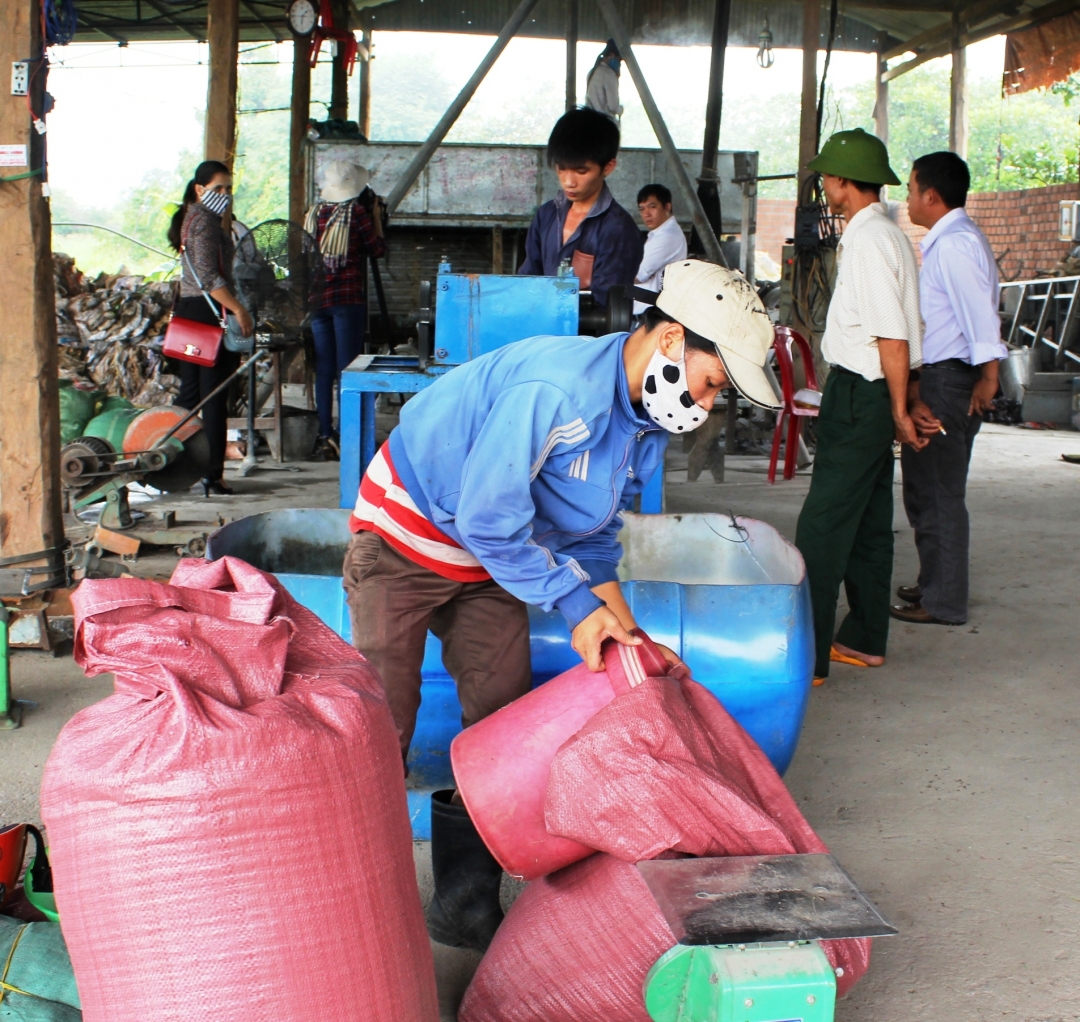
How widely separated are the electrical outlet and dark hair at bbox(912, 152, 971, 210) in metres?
3.15

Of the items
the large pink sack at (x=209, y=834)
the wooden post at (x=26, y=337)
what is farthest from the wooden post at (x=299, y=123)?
the large pink sack at (x=209, y=834)

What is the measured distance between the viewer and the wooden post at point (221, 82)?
7.15 m

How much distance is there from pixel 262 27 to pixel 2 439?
1149cm

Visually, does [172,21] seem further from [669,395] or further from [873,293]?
[669,395]

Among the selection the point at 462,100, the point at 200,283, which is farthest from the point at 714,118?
the point at 200,283

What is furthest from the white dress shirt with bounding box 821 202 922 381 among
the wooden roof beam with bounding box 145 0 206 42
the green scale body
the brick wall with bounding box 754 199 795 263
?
the brick wall with bounding box 754 199 795 263

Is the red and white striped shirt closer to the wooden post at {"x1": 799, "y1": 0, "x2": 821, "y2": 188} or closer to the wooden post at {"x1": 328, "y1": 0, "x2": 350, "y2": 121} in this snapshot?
the wooden post at {"x1": 799, "y1": 0, "x2": 821, "y2": 188}

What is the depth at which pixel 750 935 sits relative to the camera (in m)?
1.38

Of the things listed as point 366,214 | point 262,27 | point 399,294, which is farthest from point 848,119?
point 366,214

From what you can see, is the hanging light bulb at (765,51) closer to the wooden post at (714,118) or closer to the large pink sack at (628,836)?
the wooden post at (714,118)

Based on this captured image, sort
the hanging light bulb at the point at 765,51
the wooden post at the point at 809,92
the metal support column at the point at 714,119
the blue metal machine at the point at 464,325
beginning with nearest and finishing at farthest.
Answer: the blue metal machine at the point at 464,325 < the metal support column at the point at 714,119 < the wooden post at the point at 809,92 < the hanging light bulb at the point at 765,51

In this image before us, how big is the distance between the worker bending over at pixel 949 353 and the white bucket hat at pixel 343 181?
3711 millimetres

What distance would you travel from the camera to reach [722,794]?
65.4 inches

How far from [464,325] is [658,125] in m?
3.31
